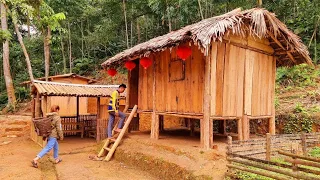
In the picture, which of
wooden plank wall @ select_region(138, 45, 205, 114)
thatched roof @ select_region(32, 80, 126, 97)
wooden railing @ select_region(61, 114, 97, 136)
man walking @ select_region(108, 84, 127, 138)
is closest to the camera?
wooden plank wall @ select_region(138, 45, 205, 114)

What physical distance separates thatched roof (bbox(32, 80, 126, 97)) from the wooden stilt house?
261 centimetres

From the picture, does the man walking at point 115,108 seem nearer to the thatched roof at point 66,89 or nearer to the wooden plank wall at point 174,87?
the wooden plank wall at point 174,87

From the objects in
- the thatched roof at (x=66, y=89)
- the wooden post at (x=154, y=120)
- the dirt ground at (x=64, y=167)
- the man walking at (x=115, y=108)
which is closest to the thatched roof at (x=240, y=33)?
the man walking at (x=115, y=108)

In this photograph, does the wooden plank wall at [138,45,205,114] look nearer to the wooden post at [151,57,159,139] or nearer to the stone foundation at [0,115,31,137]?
the wooden post at [151,57,159,139]

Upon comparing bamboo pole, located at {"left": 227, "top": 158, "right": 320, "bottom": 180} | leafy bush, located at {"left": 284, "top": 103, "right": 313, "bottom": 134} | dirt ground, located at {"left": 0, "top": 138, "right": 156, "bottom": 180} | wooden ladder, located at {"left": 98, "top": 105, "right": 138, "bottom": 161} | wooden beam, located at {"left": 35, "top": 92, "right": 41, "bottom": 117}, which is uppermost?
wooden beam, located at {"left": 35, "top": 92, "right": 41, "bottom": 117}

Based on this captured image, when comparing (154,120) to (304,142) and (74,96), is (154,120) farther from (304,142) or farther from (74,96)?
(304,142)

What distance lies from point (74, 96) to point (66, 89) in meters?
0.45

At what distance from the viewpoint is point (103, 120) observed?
11820 millimetres

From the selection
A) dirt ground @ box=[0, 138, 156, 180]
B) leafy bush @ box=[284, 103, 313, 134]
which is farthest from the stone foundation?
leafy bush @ box=[284, 103, 313, 134]

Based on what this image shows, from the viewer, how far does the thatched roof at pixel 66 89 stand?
33.5 feet

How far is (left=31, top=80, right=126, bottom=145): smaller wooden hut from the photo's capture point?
34.4 ft

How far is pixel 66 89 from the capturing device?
11.3 metres

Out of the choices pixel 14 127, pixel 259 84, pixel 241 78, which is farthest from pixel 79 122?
pixel 259 84

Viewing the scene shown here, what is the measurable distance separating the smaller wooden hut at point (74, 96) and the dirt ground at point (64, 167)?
4.08 feet
